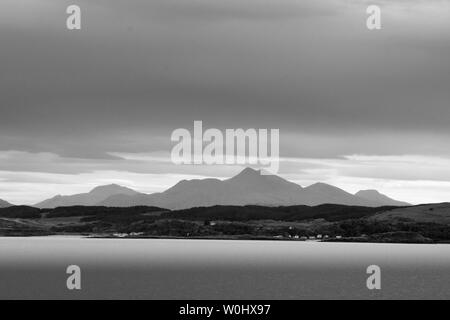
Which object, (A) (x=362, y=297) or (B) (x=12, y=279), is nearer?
(A) (x=362, y=297)

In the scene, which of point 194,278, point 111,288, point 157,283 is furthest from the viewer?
point 194,278

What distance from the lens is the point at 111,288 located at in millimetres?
158000

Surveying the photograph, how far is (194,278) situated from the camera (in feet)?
615
